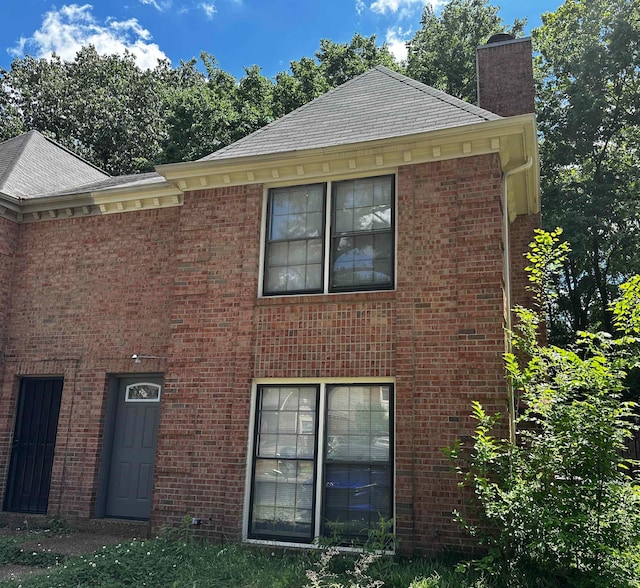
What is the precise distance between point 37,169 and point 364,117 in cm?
754

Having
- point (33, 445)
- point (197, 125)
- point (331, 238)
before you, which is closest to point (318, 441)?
point (331, 238)

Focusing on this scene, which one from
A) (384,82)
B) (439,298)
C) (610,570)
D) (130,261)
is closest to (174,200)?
(130,261)

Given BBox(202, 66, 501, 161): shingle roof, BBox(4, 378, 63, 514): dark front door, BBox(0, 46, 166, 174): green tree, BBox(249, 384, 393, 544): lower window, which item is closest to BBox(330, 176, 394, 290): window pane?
BBox(202, 66, 501, 161): shingle roof

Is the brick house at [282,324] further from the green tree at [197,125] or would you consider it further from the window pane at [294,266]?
the green tree at [197,125]

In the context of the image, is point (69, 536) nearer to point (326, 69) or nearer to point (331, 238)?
point (331, 238)

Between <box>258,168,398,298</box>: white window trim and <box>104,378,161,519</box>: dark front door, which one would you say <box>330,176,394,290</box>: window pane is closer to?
<box>258,168,398,298</box>: white window trim

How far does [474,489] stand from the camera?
22.8ft

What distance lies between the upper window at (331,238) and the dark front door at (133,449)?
2942 mm

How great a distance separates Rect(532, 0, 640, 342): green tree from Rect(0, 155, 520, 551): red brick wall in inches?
480

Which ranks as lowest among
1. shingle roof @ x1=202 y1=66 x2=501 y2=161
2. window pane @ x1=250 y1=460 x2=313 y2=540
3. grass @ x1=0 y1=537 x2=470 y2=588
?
grass @ x1=0 y1=537 x2=470 y2=588

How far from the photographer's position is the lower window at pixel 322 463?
24.6ft

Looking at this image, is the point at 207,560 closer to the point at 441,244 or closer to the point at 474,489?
the point at 474,489

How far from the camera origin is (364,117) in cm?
932

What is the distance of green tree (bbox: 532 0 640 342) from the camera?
19359 mm
